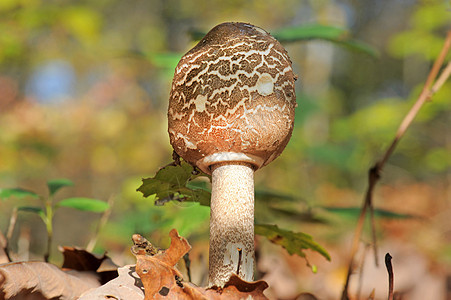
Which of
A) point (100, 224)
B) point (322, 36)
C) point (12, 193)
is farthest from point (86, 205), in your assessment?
point (322, 36)

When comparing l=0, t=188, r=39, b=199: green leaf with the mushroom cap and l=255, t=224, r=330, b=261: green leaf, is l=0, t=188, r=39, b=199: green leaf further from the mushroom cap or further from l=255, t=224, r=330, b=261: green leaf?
l=255, t=224, r=330, b=261: green leaf

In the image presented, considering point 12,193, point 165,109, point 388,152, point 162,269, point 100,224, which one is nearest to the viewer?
point 162,269

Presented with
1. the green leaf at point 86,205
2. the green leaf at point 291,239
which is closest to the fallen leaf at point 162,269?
the green leaf at point 291,239

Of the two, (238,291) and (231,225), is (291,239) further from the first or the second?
(238,291)

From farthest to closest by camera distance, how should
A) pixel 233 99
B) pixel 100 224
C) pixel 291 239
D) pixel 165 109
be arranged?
pixel 165 109
pixel 100 224
pixel 291 239
pixel 233 99

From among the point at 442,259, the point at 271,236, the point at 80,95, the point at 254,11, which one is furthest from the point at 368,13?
the point at 271,236

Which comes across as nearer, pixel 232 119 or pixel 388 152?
pixel 232 119

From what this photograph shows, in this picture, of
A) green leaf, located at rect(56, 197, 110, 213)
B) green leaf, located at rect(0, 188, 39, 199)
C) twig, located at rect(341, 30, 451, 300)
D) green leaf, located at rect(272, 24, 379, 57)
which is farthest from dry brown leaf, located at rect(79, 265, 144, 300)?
green leaf, located at rect(272, 24, 379, 57)

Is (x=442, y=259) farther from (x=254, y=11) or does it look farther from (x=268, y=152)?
(x=254, y=11)
